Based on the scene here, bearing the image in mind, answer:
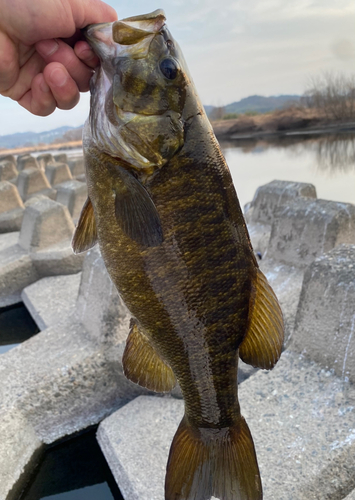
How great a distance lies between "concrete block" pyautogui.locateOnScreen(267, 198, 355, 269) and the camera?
149 inches

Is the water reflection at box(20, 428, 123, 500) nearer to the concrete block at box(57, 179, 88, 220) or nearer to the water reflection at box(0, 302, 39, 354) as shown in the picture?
the water reflection at box(0, 302, 39, 354)

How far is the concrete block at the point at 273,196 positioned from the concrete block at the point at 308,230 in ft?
4.28

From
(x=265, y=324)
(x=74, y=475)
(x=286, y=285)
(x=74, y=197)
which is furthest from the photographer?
(x=74, y=197)

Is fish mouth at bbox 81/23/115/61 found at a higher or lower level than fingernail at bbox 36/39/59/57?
lower

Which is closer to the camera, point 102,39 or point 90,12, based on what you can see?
point 102,39

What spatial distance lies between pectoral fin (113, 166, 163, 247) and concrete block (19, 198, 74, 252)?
489cm

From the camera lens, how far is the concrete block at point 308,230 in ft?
12.5

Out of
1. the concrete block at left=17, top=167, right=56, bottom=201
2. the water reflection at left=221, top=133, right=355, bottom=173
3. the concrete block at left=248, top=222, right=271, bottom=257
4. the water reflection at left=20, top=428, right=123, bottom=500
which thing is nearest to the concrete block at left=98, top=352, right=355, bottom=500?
the water reflection at left=20, top=428, right=123, bottom=500

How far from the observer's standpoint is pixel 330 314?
243 cm

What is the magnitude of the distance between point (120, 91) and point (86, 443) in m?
3.05

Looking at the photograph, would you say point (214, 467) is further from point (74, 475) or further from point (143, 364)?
point (74, 475)

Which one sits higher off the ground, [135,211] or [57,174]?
[135,211]

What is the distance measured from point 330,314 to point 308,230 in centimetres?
A: 171

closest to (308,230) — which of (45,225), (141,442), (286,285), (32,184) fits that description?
(286,285)
